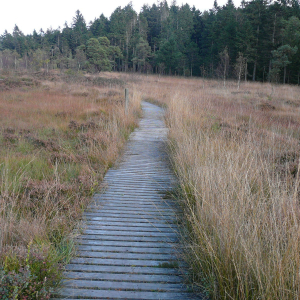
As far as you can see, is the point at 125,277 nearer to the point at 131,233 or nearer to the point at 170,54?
the point at 131,233

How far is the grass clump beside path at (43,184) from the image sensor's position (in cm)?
250

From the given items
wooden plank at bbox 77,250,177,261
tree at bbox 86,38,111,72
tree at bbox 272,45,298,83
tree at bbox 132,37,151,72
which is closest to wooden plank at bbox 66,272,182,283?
wooden plank at bbox 77,250,177,261

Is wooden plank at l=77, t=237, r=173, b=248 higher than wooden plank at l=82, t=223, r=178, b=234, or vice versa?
wooden plank at l=82, t=223, r=178, b=234

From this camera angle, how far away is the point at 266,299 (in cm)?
210

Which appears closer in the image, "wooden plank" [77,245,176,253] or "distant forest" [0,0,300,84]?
"wooden plank" [77,245,176,253]

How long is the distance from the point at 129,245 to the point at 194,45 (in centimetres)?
5747

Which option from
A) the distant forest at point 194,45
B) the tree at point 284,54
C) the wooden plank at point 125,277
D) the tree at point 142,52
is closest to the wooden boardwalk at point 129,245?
the wooden plank at point 125,277

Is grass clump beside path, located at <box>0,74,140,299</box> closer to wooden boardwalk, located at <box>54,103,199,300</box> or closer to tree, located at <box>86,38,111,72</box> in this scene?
wooden boardwalk, located at <box>54,103,199,300</box>

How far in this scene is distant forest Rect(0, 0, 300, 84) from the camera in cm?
3938

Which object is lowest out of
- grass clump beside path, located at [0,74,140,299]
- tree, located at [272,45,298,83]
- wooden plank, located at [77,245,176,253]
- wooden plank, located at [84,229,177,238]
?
wooden plank, located at [77,245,176,253]

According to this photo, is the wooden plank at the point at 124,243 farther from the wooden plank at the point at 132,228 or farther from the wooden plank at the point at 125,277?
the wooden plank at the point at 125,277

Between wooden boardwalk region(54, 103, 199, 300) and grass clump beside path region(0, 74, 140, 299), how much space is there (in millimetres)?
220

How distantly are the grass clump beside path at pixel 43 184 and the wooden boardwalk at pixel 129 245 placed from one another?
0.22 meters

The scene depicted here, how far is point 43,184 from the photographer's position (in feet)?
14.5
